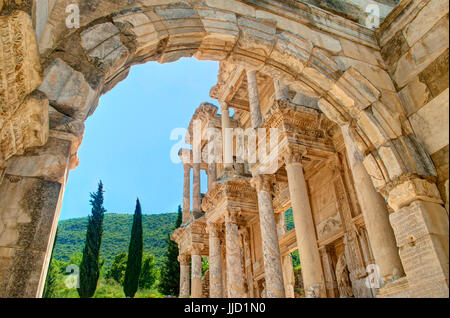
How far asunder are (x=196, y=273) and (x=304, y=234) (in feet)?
27.5

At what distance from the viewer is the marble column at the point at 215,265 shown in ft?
44.0

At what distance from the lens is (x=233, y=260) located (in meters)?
12.1

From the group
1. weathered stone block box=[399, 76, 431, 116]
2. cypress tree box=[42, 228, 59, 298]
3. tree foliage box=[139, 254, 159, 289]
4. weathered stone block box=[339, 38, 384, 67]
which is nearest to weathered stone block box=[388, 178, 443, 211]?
weathered stone block box=[399, 76, 431, 116]

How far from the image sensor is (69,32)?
11.6 ft

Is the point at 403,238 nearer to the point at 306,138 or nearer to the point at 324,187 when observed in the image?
the point at 306,138

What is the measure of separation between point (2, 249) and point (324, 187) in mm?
10975

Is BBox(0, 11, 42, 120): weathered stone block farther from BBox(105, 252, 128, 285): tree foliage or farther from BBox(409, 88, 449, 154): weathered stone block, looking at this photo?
BBox(105, 252, 128, 285): tree foliage

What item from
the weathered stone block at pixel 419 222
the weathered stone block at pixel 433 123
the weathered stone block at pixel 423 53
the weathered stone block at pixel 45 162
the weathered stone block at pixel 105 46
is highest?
the weathered stone block at pixel 423 53

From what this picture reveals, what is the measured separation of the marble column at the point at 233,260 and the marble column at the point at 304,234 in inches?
149

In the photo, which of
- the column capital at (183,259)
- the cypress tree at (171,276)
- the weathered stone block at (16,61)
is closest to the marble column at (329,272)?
the column capital at (183,259)

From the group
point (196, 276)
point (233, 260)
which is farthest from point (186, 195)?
point (233, 260)

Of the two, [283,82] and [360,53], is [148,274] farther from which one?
[360,53]

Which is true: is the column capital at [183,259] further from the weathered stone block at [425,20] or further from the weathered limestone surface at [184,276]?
the weathered stone block at [425,20]
